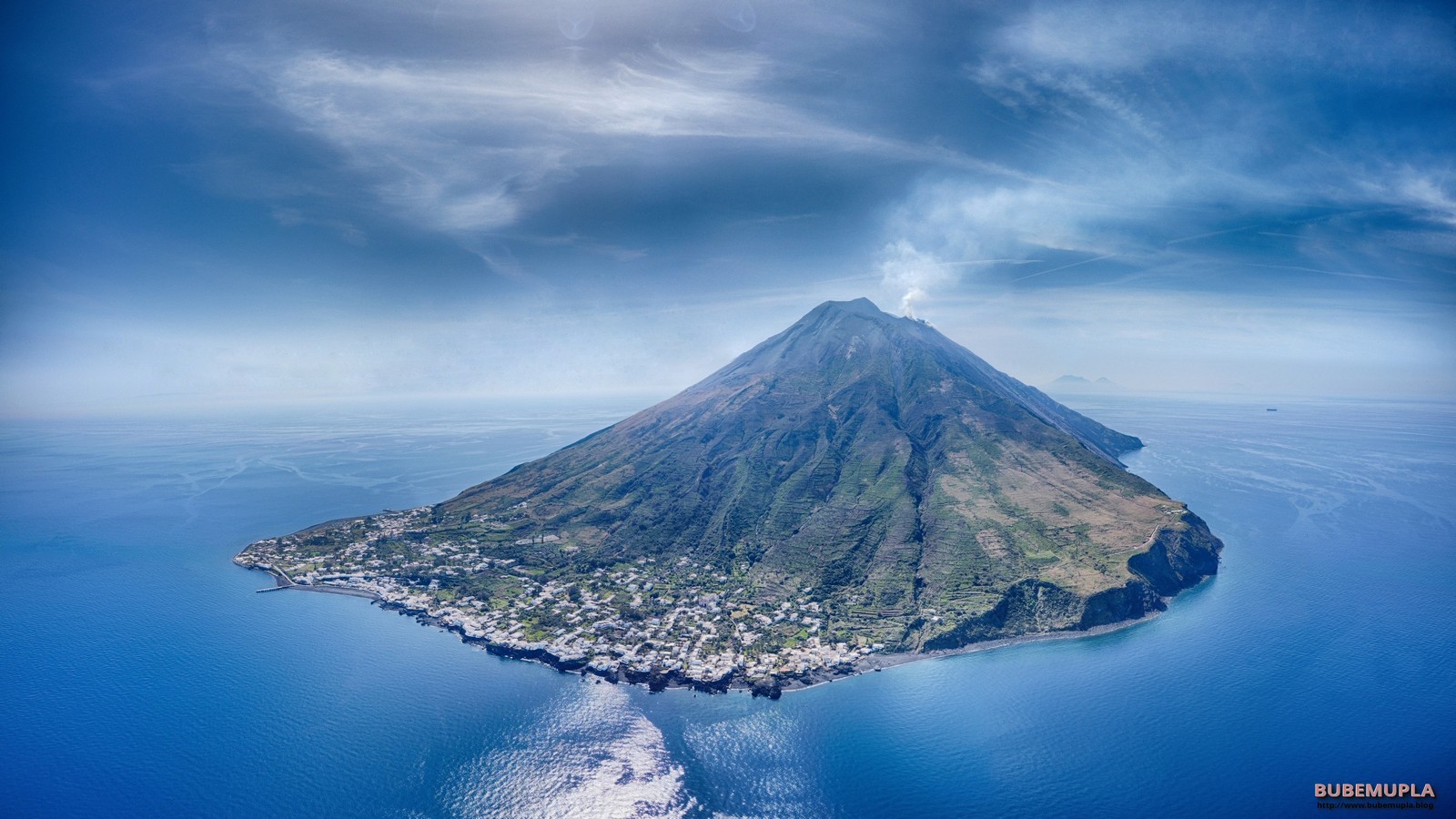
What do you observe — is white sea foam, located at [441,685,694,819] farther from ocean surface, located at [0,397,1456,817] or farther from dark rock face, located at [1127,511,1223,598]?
dark rock face, located at [1127,511,1223,598]

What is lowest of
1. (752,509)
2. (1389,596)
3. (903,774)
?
(903,774)

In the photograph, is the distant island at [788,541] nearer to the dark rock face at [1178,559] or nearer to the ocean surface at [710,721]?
the dark rock face at [1178,559]

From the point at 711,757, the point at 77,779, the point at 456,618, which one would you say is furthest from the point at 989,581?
the point at 77,779

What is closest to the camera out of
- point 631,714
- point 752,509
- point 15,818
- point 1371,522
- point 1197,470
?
point 15,818

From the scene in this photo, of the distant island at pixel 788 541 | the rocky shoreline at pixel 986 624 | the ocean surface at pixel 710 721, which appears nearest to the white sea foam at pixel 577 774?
the ocean surface at pixel 710 721

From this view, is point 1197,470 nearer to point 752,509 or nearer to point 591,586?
point 752,509

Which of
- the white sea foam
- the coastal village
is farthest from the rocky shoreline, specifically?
the white sea foam

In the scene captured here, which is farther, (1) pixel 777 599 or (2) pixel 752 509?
(2) pixel 752 509
